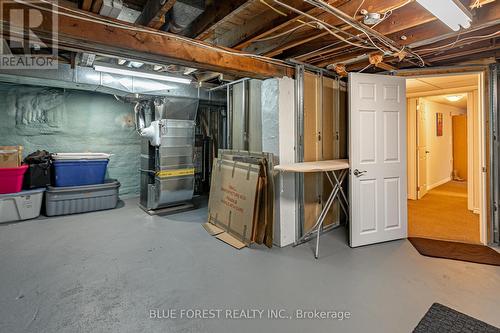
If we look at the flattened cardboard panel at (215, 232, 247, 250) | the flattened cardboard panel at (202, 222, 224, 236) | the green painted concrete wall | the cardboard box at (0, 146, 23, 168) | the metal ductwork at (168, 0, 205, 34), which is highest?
the metal ductwork at (168, 0, 205, 34)

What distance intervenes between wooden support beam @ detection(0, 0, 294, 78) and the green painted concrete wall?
11.4 ft

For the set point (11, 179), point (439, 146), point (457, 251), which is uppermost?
point (439, 146)

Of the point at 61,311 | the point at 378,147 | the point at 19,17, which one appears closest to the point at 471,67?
the point at 378,147

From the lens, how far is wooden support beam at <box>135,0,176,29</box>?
6.12 feet

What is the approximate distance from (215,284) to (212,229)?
1.37 m

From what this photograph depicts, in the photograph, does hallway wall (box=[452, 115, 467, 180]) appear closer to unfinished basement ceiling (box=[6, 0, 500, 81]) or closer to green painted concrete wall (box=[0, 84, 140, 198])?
unfinished basement ceiling (box=[6, 0, 500, 81])

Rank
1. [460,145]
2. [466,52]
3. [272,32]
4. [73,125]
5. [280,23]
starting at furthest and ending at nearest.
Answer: [460,145] → [73,125] → [466,52] → [272,32] → [280,23]

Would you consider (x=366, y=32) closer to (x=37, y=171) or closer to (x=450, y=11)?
(x=450, y=11)

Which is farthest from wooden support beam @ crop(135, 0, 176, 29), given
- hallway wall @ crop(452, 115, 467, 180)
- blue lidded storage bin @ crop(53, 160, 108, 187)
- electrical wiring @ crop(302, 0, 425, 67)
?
hallway wall @ crop(452, 115, 467, 180)

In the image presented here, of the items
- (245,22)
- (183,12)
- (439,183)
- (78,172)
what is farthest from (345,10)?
(439,183)

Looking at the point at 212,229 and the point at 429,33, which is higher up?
the point at 429,33

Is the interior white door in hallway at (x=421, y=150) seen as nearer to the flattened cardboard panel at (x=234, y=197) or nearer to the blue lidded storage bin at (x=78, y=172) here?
the flattened cardboard panel at (x=234, y=197)

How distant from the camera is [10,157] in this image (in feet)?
13.1

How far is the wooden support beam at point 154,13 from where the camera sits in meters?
1.87
